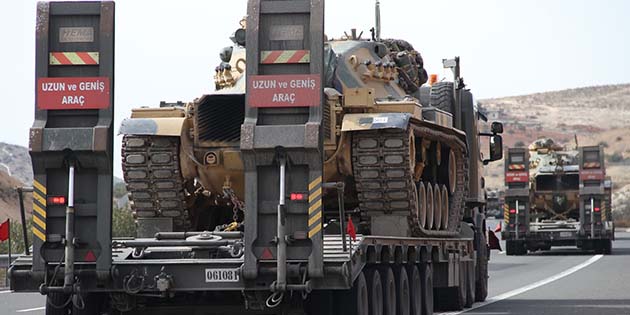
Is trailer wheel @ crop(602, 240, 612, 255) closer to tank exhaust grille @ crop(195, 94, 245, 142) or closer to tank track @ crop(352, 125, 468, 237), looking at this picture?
tank track @ crop(352, 125, 468, 237)

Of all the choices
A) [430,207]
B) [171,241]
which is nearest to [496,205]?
[430,207]

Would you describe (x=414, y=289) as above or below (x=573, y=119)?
below

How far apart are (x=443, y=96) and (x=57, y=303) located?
9.08 meters

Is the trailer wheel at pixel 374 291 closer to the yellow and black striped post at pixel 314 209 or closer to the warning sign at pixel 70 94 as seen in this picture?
the yellow and black striped post at pixel 314 209

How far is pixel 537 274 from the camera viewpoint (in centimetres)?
3569

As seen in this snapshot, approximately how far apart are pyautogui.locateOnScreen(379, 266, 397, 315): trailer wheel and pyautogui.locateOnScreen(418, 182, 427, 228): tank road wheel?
245 centimetres

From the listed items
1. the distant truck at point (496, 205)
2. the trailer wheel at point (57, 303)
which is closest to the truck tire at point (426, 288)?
the trailer wheel at point (57, 303)

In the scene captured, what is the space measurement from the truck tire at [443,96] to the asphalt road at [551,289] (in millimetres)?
3128

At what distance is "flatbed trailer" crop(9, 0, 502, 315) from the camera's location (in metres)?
14.4

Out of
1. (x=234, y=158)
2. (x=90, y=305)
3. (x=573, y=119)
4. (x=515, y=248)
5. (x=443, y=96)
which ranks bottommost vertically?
(x=515, y=248)

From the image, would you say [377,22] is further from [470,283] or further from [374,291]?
[374,291]

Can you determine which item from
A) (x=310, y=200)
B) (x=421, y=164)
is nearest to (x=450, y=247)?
(x=421, y=164)

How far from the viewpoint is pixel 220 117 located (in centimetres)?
1814

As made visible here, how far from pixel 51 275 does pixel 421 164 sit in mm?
6654
